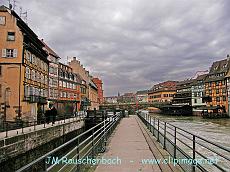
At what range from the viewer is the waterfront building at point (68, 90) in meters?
59.5

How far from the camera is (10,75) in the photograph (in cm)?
3209

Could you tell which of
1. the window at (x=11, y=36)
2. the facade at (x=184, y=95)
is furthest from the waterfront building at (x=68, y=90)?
the facade at (x=184, y=95)

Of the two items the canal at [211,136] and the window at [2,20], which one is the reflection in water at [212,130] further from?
the window at [2,20]

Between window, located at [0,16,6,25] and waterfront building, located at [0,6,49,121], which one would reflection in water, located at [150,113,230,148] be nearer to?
waterfront building, located at [0,6,49,121]

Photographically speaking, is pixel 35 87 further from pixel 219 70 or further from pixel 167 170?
pixel 219 70

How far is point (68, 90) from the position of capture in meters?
65.2

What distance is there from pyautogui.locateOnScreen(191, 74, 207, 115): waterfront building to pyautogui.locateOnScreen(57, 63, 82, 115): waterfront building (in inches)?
1524

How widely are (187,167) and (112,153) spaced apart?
3.81m

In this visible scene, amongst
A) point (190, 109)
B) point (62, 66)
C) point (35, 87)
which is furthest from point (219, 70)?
point (35, 87)

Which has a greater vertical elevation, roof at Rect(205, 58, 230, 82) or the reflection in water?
roof at Rect(205, 58, 230, 82)

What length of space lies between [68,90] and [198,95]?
1813 inches

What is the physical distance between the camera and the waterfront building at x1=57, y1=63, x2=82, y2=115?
2344 inches

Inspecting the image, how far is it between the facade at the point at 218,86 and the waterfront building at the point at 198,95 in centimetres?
505

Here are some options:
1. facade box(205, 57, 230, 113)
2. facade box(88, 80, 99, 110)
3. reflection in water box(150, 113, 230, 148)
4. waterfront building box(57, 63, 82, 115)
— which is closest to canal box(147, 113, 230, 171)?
reflection in water box(150, 113, 230, 148)
